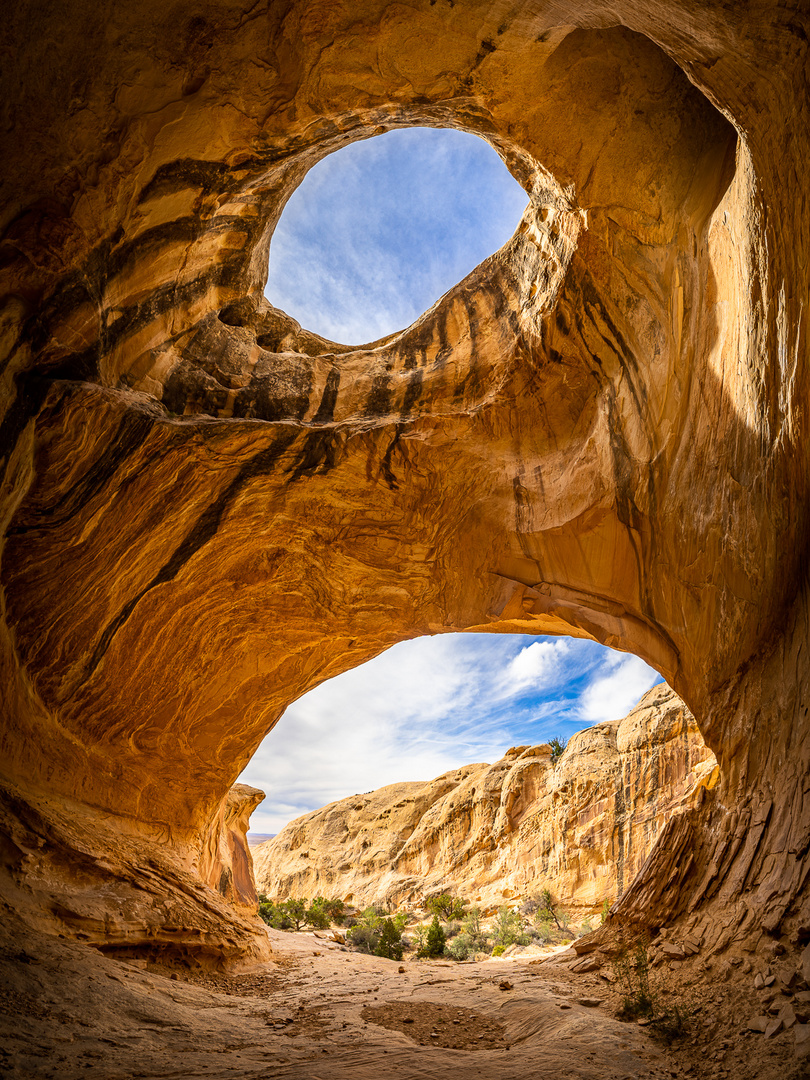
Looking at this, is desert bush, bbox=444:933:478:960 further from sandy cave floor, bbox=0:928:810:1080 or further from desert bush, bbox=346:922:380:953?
sandy cave floor, bbox=0:928:810:1080

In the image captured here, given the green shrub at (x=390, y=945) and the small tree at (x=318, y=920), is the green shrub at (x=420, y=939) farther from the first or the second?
the small tree at (x=318, y=920)

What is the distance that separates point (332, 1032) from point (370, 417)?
9843 millimetres

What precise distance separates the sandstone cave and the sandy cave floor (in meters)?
0.07

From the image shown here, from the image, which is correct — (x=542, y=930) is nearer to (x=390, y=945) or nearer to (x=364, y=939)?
(x=390, y=945)

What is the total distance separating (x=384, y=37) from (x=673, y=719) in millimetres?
23870

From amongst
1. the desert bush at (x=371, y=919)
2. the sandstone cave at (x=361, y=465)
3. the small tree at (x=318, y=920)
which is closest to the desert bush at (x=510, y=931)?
the desert bush at (x=371, y=919)

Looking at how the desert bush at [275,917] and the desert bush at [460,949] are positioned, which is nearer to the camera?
the desert bush at [460,949]

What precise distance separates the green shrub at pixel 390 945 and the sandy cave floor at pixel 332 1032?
9573 millimetres

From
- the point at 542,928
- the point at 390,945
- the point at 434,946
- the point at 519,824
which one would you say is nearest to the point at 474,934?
the point at 542,928

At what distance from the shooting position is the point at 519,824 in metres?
27.1

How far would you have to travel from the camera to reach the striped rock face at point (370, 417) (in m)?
6.60

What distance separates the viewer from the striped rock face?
21.6 feet

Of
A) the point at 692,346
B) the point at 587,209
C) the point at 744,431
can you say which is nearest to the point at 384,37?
the point at 587,209

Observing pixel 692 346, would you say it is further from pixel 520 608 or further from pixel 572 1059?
pixel 572 1059
